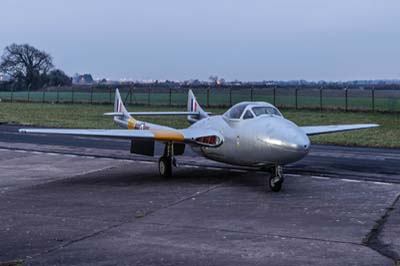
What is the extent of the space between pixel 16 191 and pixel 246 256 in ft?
24.5

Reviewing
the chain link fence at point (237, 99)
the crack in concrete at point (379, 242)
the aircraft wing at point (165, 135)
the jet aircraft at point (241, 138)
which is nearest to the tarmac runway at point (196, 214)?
the crack in concrete at point (379, 242)

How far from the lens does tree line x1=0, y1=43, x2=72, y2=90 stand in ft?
370

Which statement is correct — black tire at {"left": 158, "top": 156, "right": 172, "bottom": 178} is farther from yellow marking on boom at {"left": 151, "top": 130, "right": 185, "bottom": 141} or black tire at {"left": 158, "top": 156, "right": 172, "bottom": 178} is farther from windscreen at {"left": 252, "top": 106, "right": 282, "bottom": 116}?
windscreen at {"left": 252, "top": 106, "right": 282, "bottom": 116}

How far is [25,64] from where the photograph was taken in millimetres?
114438

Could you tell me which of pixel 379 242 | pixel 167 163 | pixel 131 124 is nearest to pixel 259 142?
pixel 167 163

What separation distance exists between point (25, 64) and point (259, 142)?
107017mm

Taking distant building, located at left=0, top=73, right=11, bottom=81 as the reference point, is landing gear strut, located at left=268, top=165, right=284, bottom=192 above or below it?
below

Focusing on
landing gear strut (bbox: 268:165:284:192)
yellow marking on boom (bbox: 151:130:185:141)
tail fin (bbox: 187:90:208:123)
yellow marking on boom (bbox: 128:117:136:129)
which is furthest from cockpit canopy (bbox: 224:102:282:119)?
yellow marking on boom (bbox: 128:117:136:129)

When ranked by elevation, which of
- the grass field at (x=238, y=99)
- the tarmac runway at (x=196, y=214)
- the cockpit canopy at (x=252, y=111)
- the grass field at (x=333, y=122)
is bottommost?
the tarmac runway at (x=196, y=214)

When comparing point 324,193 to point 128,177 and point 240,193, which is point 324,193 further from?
point 128,177

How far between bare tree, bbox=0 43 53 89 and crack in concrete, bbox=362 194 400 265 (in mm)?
107056

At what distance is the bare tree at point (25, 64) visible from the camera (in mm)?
112688

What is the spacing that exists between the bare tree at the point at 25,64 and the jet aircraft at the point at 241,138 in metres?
100

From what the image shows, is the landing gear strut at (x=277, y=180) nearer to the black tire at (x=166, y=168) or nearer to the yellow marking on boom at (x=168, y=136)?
the yellow marking on boom at (x=168, y=136)
